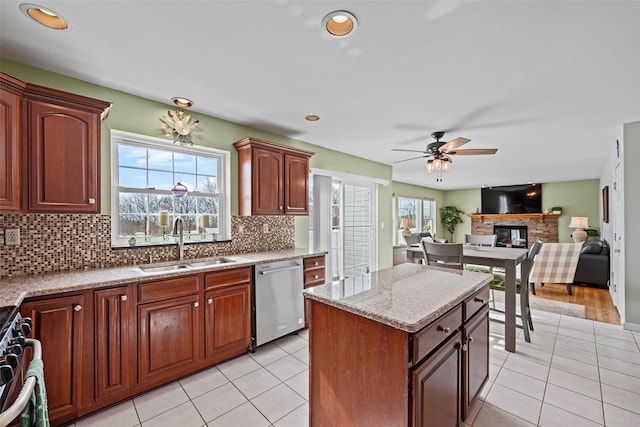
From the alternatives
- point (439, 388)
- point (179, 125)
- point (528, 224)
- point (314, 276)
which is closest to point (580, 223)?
point (528, 224)

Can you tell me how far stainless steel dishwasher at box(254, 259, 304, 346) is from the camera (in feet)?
9.07

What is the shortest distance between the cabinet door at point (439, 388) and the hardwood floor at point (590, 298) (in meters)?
3.42

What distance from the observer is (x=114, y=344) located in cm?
196

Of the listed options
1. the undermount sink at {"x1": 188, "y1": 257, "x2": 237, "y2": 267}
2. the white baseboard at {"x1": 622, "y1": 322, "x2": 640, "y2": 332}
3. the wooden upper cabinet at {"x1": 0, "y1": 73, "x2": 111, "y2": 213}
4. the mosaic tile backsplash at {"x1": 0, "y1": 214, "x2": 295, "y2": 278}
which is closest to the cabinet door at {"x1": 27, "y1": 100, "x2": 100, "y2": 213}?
the wooden upper cabinet at {"x1": 0, "y1": 73, "x2": 111, "y2": 213}

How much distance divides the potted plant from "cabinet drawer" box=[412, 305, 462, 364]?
928 centimetres

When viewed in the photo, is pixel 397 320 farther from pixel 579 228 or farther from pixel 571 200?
pixel 571 200

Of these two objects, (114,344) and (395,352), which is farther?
(114,344)

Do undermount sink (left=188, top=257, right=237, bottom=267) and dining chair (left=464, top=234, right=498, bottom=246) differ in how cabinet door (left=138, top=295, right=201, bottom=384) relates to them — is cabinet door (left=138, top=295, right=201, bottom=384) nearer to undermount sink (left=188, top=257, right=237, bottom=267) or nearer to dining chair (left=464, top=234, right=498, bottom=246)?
undermount sink (left=188, top=257, right=237, bottom=267)

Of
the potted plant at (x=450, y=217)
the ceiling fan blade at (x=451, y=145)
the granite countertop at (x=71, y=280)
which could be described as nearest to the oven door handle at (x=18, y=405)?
the granite countertop at (x=71, y=280)

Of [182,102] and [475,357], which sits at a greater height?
[182,102]

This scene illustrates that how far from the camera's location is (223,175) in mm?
3238

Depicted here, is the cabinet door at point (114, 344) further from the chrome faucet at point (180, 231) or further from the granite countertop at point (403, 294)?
the granite countertop at point (403, 294)

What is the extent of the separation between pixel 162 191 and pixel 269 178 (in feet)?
3.57

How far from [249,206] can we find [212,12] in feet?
6.19
